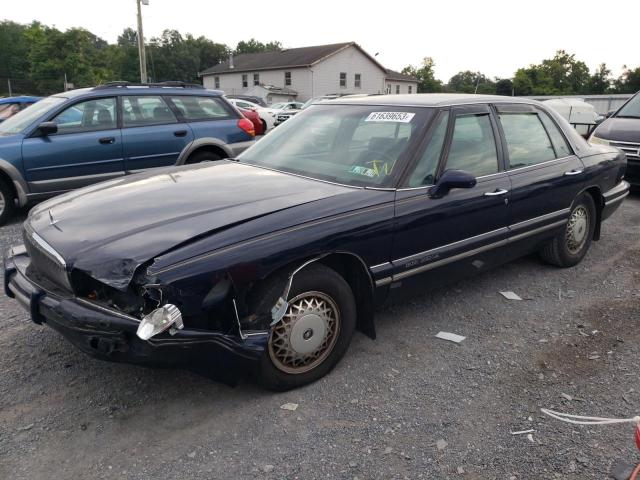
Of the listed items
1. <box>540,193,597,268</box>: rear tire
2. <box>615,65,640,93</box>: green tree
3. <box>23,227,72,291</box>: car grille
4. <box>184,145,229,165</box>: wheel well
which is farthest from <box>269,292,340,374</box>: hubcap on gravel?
<box>615,65,640,93</box>: green tree

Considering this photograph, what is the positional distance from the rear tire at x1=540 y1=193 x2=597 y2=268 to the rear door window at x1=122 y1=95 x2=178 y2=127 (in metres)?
5.20

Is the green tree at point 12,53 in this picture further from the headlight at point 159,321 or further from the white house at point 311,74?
the headlight at point 159,321

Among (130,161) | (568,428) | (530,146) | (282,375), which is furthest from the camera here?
(130,161)

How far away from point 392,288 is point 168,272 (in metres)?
1.54

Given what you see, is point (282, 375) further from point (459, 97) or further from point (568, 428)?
point (459, 97)

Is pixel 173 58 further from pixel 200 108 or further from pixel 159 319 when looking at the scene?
pixel 159 319

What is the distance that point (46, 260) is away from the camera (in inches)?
112

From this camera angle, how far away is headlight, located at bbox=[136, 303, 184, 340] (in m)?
2.36

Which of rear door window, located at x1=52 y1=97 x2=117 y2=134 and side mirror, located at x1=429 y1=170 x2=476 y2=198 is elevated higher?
rear door window, located at x1=52 y1=97 x2=117 y2=134

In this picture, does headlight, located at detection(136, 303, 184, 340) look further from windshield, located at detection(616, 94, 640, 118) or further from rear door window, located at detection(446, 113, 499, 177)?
windshield, located at detection(616, 94, 640, 118)

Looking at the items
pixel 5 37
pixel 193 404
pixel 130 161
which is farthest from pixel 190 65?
pixel 193 404

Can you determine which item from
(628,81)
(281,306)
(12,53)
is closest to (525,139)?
(281,306)

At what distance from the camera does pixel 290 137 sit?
4.21 m

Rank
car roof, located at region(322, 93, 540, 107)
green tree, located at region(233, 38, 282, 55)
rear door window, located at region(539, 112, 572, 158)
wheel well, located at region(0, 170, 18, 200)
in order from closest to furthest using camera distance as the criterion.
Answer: car roof, located at region(322, 93, 540, 107), rear door window, located at region(539, 112, 572, 158), wheel well, located at region(0, 170, 18, 200), green tree, located at region(233, 38, 282, 55)
